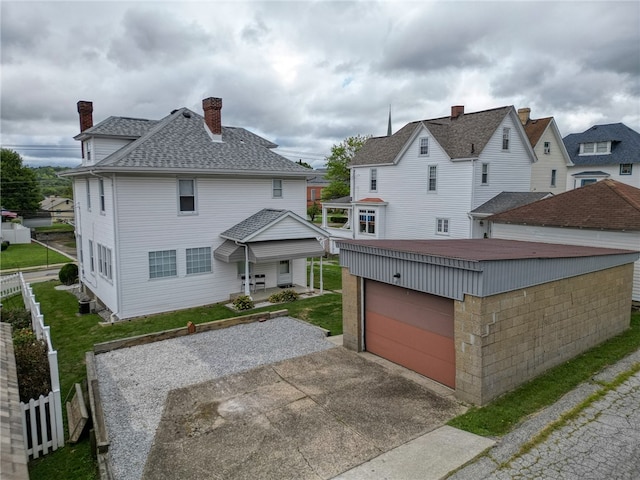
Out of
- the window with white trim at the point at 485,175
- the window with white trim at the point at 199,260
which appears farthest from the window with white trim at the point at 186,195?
the window with white trim at the point at 485,175

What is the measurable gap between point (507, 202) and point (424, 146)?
663 cm

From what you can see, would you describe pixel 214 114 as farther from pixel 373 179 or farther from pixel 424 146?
pixel 373 179

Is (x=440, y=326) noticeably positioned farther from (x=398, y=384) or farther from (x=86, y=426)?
(x=86, y=426)

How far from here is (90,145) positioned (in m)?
20.1

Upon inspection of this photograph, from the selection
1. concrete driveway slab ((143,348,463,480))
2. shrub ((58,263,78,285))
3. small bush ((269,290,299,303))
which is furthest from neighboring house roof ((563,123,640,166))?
shrub ((58,263,78,285))

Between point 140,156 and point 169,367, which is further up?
point 140,156

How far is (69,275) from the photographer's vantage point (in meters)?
25.5

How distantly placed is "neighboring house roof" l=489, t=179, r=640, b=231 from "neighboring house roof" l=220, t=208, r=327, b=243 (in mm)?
9502

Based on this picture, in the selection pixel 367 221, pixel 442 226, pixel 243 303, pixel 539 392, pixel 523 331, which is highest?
pixel 367 221

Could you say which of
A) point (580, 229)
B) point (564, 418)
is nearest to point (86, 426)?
point (564, 418)

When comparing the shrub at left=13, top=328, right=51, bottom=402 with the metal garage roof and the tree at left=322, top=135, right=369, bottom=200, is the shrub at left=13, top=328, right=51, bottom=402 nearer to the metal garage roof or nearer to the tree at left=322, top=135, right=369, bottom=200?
the metal garage roof

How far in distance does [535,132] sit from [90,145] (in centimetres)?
3056

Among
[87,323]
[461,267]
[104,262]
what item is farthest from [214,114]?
[461,267]

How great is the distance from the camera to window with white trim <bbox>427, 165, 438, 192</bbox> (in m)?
28.2
